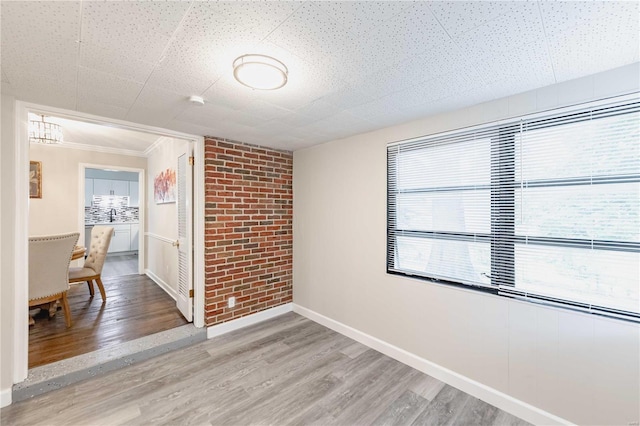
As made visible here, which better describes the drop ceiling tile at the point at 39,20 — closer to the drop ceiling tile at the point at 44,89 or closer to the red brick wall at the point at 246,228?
the drop ceiling tile at the point at 44,89

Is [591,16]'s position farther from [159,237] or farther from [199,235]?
[159,237]

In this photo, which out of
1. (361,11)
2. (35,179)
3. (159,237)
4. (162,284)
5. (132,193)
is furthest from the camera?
(132,193)

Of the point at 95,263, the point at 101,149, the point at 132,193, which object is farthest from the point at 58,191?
the point at 132,193

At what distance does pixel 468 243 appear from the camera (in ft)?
6.97

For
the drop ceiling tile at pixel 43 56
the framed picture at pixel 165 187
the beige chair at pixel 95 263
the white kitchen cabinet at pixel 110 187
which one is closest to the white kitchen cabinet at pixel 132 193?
the white kitchen cabinet at pixel 110 187

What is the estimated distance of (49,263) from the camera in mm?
2758

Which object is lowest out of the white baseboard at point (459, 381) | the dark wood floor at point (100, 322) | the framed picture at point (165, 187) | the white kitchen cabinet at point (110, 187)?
the white baseboard at point (459, 381)

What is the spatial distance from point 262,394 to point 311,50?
2373 millimetres

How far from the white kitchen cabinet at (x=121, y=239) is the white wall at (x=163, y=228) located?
3165 mm

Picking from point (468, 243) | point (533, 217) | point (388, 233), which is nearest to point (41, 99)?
point (388, 233)

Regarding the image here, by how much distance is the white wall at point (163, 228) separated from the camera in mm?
3998

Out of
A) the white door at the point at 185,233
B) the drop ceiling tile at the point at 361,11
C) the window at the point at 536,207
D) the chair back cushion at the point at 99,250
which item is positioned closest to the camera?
the drop ceiling tile at the point at 361,11

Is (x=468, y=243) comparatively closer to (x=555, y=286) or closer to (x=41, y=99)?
(x=555, y=286)

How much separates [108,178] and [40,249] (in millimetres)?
5878
